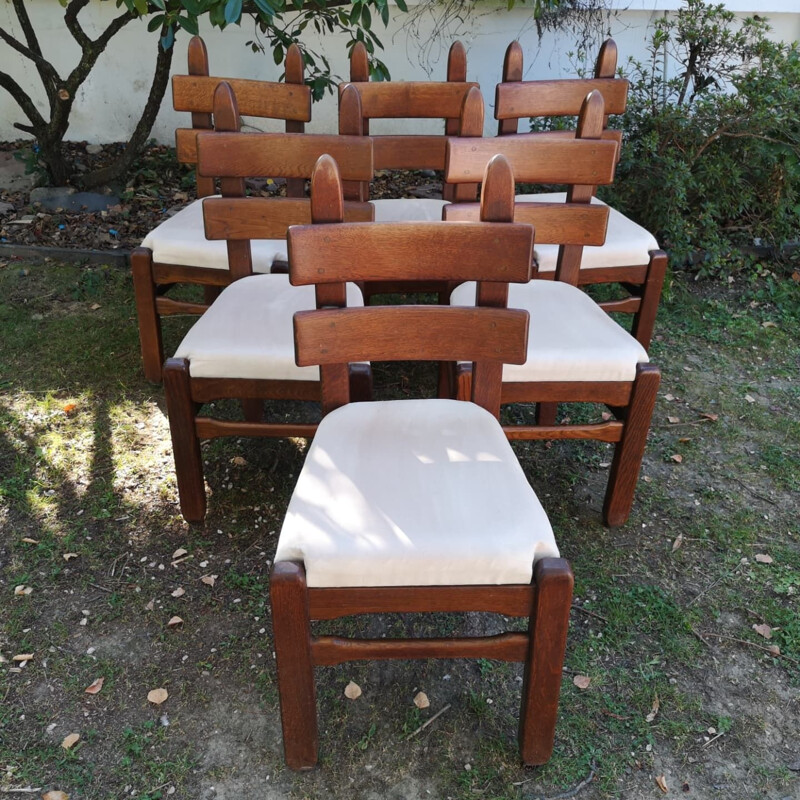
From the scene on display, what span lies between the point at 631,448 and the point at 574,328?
42 centimetres

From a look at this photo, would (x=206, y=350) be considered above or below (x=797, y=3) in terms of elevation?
below

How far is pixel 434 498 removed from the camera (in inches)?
63.3

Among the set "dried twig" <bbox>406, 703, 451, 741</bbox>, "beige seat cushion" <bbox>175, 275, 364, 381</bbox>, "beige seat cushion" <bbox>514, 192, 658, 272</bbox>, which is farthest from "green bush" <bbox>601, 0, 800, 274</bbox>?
"dried twig" <bbox>406, 703, 451, 741</bbox>

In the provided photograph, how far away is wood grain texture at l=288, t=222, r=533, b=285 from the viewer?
172 cm

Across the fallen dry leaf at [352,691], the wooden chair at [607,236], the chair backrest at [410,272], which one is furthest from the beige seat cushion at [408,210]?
the fallen dry leaf at [352,691]

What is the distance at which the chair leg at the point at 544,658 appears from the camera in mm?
1519

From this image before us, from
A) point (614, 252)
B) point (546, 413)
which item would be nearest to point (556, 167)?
point (614, 252)

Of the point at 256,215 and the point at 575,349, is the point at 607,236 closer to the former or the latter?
the point at 575,349

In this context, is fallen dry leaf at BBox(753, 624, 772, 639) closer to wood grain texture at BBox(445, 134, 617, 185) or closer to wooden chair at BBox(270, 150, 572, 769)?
wooden chair at BBox(270, 150, 572, 769)

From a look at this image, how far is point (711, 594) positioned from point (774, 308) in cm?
255

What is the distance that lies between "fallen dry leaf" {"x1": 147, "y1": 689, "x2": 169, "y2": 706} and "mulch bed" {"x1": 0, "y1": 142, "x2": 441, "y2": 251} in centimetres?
340

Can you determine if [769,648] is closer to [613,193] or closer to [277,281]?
[277,281]

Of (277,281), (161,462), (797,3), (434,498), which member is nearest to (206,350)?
(277,281)

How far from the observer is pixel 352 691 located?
199 centimetres
